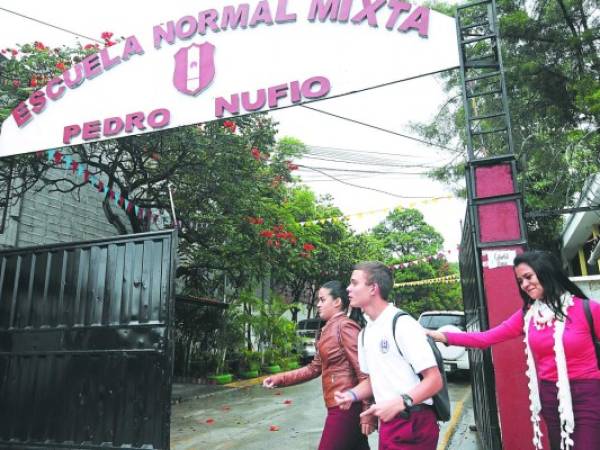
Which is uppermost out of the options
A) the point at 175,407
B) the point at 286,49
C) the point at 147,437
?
the point at 286,49

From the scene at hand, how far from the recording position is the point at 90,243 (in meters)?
4.39

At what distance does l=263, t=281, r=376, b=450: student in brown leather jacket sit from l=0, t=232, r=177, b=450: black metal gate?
1119mm

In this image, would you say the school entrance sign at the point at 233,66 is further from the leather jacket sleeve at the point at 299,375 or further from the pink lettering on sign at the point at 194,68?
the leather jacket sleeve at the point at 299,375

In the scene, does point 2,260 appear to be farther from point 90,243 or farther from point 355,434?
point 355,434

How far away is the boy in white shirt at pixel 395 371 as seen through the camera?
244 centimetres

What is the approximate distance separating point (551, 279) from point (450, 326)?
10324 mm

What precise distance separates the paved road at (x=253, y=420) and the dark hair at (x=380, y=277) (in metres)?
4.40

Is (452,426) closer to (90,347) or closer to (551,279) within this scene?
(551,279)

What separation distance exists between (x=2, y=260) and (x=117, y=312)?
1.68 meters

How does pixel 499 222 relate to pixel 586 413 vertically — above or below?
above

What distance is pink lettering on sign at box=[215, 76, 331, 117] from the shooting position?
17.3 ft

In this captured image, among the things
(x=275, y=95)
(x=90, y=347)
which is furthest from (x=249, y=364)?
(x=90, y=347)

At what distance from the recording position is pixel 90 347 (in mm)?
4125

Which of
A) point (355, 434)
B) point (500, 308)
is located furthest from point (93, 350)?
point (500, 308)
